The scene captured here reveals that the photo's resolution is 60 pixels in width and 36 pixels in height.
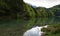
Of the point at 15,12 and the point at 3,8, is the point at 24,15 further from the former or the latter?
the point at 3,8

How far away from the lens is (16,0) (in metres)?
157

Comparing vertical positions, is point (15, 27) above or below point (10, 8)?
below

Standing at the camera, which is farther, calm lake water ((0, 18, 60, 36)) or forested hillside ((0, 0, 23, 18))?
forested hillside ((0, 0, 23, 18))

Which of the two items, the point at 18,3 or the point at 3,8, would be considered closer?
the point at 3,8

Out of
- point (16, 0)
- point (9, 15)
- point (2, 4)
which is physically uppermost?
point (16, 0)

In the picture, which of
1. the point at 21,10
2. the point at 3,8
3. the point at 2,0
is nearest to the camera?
the point at 3,8

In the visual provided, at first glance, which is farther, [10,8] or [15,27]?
[10,8]

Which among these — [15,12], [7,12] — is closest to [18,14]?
[15,12]

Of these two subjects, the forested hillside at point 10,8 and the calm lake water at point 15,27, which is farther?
the forested hillside at point 10,8

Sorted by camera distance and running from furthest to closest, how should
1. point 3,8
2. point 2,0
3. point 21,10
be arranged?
point 21,10
point 2,0
point 3,8

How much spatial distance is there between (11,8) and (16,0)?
13.4 metres

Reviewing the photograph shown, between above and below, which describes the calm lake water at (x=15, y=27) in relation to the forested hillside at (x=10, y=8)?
below

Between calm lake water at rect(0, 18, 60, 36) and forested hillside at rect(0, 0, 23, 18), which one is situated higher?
forested hillside at rect(0, 0, 23, 18)

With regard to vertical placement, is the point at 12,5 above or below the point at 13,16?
above
